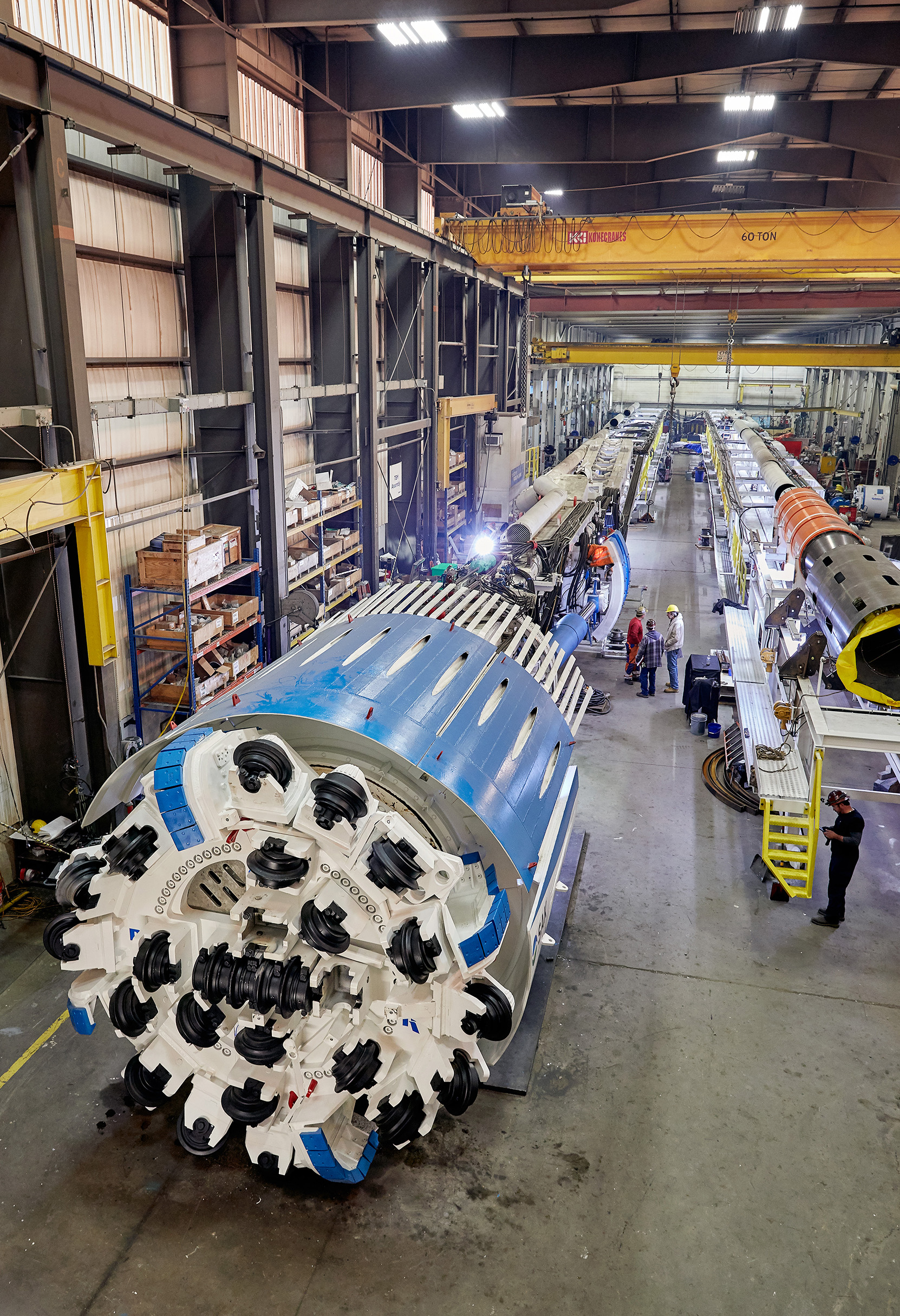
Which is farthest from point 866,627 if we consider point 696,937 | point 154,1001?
point 154,1001

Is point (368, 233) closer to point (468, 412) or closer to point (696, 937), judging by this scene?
point (468, 412)

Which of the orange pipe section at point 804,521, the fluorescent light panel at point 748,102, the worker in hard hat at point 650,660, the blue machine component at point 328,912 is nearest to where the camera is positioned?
the blue machine component at point 328,912

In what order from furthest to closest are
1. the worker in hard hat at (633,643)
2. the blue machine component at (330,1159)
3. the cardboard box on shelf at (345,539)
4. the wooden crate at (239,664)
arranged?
the worker in hard hat at (633,643) < the cardboard box on shelf at (345,539) < the wooden crate at (239,664) < the blue machine component at (330,1159)

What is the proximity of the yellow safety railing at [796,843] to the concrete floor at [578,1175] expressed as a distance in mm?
557

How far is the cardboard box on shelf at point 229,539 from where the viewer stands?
10109 millimetres

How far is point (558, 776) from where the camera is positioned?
6.81 meters

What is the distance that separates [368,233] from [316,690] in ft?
34.4

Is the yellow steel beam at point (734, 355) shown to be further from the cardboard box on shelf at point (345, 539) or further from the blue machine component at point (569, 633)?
the blue machine component at point (569, 633)

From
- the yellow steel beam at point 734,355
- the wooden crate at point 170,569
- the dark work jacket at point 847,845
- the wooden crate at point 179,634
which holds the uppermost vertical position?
the yellow steel beam at point 734,355

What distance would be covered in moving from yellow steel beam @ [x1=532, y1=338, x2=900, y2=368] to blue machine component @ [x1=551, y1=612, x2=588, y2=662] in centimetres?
1899

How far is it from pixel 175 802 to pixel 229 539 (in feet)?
20.0

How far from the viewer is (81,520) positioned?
7645 mm

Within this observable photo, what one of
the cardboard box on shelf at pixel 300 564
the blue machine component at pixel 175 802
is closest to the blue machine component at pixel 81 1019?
the blue machine component at pixel 175 802

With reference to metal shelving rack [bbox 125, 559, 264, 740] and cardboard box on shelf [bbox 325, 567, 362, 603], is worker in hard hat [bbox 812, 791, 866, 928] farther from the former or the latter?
cardboard box on shelf [bbox 325, 567, 362, 603]
